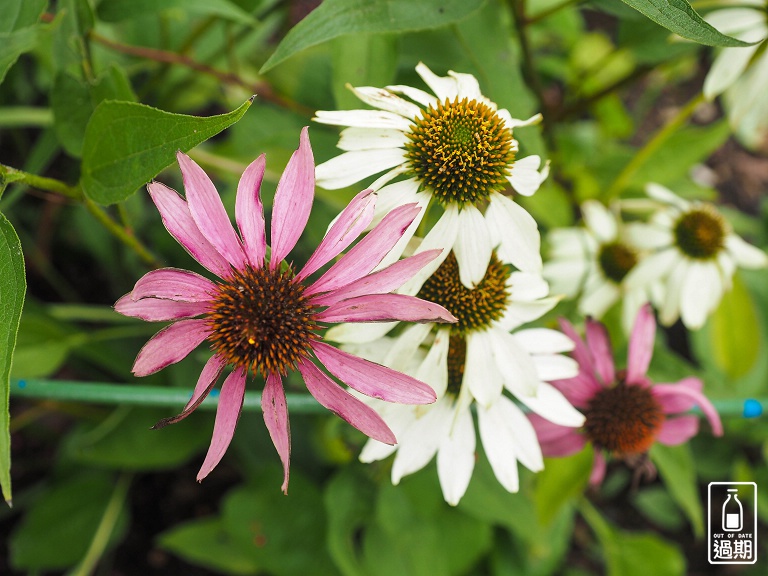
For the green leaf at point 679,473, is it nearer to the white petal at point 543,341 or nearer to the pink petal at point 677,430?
the pink petal at point 677,430

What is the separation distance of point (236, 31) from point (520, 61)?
557 millimetres

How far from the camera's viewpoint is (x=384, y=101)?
57 cm

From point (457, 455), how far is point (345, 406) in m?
0.16

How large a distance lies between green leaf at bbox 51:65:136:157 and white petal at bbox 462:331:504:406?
16.4 inches

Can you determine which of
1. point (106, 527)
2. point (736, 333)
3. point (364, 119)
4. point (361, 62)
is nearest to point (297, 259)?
point (361, 62)

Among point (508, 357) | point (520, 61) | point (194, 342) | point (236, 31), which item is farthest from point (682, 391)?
point (236, 31)

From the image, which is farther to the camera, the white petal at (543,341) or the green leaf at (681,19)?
the white petal at (543,341)

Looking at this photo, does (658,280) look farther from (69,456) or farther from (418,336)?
(69,456)

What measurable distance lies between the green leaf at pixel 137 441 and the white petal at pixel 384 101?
692 mm

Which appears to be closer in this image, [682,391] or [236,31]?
[682,391]

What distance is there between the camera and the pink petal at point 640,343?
0.77 m

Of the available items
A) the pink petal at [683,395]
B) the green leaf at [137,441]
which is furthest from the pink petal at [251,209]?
the green leaf at [137,441]

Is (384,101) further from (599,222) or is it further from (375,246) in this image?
(599,222)

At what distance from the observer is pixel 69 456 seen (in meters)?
1.21
